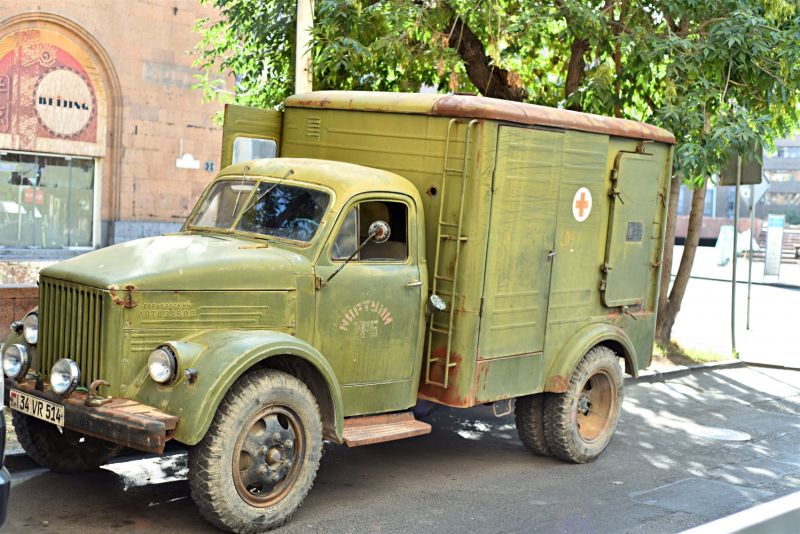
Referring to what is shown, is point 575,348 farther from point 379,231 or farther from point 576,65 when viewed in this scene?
point 576,65

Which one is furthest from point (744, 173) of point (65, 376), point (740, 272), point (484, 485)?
point (740, 272)

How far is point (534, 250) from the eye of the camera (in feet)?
22.1

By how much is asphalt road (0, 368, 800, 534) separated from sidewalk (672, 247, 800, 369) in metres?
4.82

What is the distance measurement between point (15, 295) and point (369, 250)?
15.1ft

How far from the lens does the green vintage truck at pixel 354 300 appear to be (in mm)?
4961

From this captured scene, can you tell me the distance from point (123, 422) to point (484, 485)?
293 centimetres

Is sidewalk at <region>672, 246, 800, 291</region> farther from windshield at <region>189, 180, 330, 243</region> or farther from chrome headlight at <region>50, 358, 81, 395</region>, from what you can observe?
chrome headlight at <region>50, 358, 81, 395</region>

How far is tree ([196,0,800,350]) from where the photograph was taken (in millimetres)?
9883

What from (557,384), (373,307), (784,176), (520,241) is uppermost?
(784,176)

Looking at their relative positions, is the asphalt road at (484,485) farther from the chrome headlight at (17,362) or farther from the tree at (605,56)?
the tree at (605,56)

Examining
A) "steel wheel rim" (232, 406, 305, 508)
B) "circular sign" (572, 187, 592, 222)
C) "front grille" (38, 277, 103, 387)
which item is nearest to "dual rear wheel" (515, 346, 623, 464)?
"circular sign" (572, 187, 592, 222)

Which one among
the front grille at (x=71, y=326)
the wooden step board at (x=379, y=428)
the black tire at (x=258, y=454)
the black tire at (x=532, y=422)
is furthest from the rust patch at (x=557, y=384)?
the front grille at (x=71, y=326)

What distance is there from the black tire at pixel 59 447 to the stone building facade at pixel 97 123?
13256 millimetres

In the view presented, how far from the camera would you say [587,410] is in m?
7.59
